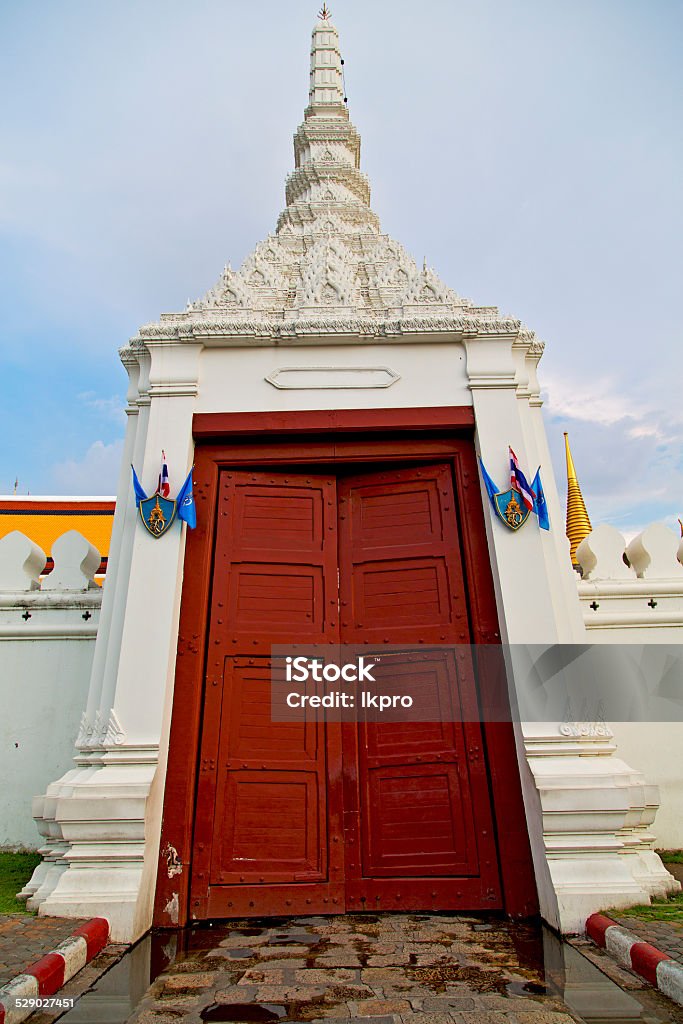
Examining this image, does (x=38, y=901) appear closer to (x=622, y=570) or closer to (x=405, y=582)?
(x=405, y=582)

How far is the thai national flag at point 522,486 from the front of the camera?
5105 mm

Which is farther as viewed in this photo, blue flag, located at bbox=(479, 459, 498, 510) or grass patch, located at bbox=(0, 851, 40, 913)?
blue flag, located at bbox=(479, 459, 498, 510)

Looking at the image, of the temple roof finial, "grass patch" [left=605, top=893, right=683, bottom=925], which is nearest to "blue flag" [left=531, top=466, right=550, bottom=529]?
"grass patch" [left=605, top=893, right=683, bottom=925]

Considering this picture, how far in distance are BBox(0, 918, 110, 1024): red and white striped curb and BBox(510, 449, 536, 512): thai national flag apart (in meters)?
3.94

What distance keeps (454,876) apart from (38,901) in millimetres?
2605

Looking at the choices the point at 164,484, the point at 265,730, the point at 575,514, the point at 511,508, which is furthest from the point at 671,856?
the point at 575,514

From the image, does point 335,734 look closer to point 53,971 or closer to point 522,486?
point 53,971

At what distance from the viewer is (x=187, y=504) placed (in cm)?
512

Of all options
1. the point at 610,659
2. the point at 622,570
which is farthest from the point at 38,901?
the point at 622,570

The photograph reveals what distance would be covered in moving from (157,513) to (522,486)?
2.86 metres

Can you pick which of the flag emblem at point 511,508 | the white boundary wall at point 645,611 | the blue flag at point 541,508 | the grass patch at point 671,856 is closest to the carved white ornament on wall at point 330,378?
the flag emblem at point 511,508

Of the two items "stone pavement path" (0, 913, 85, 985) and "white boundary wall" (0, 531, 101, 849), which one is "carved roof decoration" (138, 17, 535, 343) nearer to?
"white boundary wall" (0, 531, 101, 849)

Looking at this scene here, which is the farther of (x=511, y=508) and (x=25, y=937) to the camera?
(x=511, y=508)

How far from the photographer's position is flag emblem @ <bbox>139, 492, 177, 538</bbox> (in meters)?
5.11
